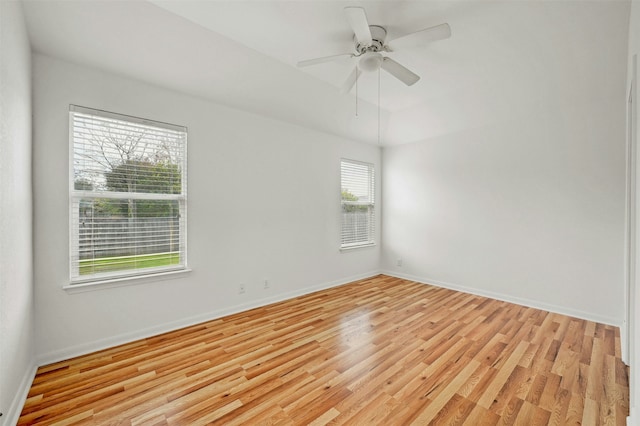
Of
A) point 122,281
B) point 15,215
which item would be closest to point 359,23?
point 15,215

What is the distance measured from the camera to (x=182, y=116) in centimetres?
311

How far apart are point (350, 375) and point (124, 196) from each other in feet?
8.71

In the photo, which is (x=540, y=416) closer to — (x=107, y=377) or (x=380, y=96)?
(x=107, y=377)

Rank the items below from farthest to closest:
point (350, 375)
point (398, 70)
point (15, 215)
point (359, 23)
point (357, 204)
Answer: point (357, 204), point (398, 70), point (350, 375), point (359, 23), point (15, 215)

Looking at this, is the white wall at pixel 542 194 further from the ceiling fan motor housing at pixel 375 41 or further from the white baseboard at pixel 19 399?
the white baseboard at pixel 19 399

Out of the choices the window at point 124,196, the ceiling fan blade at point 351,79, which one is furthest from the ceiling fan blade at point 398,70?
the window at point 124,196

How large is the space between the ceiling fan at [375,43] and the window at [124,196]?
1.79 metres

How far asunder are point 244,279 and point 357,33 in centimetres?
297

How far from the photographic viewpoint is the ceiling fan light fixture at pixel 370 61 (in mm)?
2370

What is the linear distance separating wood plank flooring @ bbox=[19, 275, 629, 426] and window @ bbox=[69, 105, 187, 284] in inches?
31.7

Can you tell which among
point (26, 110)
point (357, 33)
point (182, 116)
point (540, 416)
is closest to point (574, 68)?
point (357, 33)

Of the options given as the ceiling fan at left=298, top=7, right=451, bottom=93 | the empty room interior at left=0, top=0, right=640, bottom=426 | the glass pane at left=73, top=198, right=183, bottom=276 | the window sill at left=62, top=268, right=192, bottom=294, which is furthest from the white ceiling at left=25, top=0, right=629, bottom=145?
the window sill at left=62, top=268, right=192, bottom=294

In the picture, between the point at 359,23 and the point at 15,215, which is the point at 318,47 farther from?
the point at 15,215

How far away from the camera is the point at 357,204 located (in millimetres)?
5172
